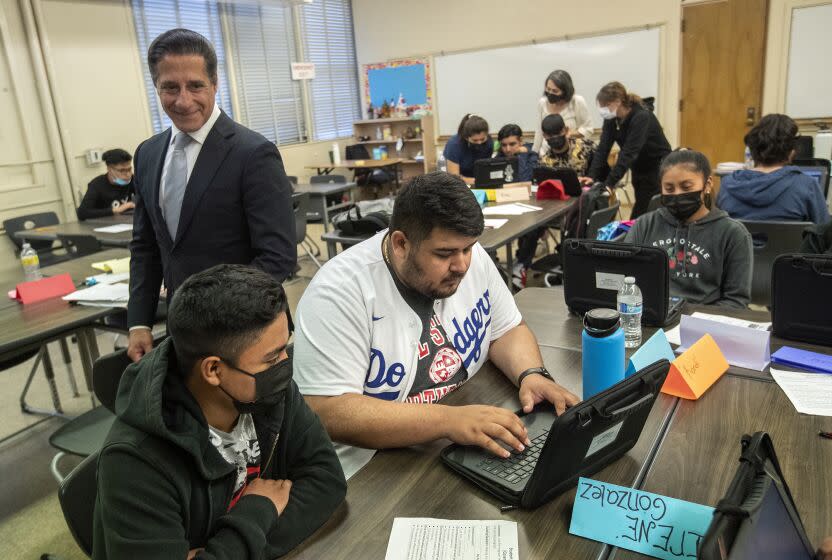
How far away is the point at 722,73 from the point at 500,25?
2821mm

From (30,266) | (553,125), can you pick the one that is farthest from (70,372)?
(553,125)

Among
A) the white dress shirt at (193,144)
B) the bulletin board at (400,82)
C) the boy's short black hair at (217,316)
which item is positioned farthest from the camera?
the bulletin board at (400,82)

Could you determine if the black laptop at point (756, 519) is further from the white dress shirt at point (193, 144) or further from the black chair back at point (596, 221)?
the black chair back at point (596, 221)

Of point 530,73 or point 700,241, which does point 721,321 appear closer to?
point 700,241

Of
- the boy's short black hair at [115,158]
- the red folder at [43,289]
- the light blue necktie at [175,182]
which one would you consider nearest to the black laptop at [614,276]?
the light blue necktie at [175,182]

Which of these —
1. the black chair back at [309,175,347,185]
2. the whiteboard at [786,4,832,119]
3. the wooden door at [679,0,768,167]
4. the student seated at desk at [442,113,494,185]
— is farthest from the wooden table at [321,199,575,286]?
the whiteboard at [786,4,832,119]

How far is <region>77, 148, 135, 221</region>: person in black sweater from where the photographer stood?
4844 millimetres

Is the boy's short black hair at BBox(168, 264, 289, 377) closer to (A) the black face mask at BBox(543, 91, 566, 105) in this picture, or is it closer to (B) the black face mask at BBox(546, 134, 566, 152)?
(B) the black face mask at BBox(546, 134, 566, 152)

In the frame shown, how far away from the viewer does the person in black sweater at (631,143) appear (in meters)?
4.34

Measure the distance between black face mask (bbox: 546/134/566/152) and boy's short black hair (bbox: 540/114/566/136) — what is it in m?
0.05

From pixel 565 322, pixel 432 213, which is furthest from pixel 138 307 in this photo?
pixel 565 322

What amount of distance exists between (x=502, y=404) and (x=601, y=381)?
240mm

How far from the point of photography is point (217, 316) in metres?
1.05

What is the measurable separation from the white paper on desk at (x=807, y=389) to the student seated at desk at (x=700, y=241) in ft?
2.43
